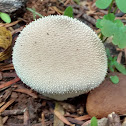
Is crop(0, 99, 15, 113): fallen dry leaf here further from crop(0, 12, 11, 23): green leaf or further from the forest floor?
crop(0, 12, 11, 23): green leaf

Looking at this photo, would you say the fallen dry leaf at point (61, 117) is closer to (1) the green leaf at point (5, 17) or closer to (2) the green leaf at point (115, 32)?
(2) the green leaf at point (115, 32)

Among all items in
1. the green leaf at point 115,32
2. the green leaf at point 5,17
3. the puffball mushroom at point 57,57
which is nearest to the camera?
the puffball mushroom at point 57,57

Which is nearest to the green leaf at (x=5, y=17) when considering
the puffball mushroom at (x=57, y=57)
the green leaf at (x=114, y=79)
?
the puffball mushroom at (x=57, y=57)

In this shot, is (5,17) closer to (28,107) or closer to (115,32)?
(28,107)

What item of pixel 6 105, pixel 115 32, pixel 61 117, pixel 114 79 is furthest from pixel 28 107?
pixel 115 32

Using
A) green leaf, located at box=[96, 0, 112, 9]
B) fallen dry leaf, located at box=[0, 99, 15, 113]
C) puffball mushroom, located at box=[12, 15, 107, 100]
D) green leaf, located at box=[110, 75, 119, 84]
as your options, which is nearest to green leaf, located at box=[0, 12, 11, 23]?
puffball mushroom, located at box=[12, 15, 107, 100]

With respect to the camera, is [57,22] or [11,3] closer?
[57,22]

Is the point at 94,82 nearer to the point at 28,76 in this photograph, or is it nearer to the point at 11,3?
the point at 28,76

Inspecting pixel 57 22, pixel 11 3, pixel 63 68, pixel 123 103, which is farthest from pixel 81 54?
pixel 11 3

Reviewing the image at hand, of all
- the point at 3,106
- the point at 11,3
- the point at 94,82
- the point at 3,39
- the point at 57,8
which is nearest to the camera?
the point at 94,82
